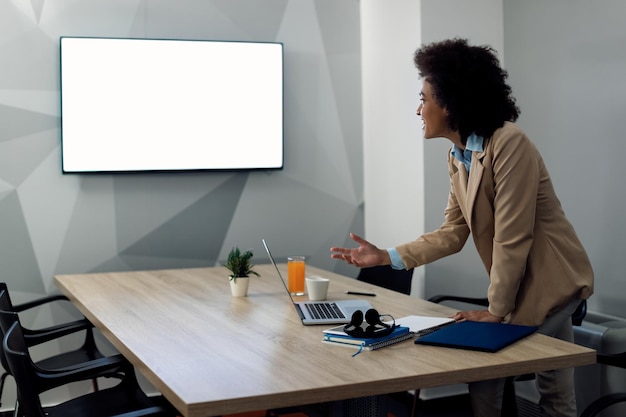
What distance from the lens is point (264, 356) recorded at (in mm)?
2268

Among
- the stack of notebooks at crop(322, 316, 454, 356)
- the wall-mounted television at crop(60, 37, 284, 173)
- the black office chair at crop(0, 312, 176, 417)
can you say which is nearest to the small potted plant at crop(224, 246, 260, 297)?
the black office chair at crop(0, 312, 176, 417)

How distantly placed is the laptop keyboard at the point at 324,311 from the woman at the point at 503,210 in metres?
0.44

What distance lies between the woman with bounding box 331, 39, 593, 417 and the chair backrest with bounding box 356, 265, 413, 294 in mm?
1046

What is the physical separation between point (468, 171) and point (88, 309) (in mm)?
1600

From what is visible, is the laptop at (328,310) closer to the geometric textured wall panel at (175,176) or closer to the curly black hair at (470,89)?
the curly black hair at (470,89)

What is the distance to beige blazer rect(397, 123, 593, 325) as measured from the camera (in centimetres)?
261

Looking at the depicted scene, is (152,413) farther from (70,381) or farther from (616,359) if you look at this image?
(616,359)

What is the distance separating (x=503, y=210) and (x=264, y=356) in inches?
37.9

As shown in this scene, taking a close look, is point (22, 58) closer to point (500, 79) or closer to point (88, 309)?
point (88, 309)

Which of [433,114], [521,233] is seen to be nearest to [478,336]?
[521,233]

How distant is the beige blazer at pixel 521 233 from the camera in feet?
8.57

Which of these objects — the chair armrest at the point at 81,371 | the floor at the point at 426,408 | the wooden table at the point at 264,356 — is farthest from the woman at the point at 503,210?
the floor at the point at 426,408

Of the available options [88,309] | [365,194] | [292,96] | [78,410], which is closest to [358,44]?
[292,96]

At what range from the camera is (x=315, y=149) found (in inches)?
192
